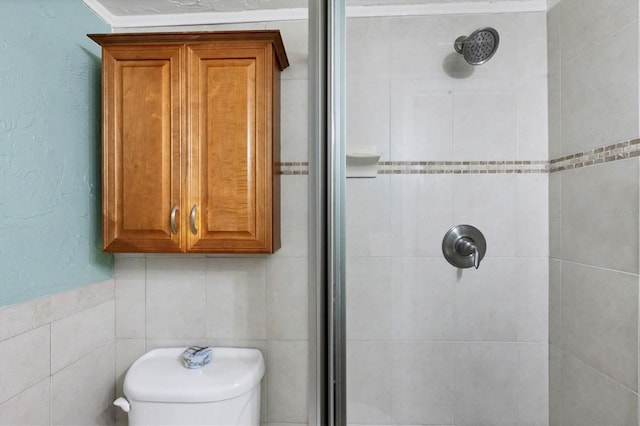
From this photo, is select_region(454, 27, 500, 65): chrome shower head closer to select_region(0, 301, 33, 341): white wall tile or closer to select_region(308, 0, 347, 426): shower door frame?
select_region(308, 0, 347, 426): shower door frame

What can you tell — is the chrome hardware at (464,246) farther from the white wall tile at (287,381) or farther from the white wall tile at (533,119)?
the white wall tile at (287,381)

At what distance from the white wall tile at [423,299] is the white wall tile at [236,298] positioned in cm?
74

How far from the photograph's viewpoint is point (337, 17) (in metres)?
0.44

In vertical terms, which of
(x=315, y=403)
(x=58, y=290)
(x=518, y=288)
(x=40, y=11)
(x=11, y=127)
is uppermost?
(x=40, y=11)

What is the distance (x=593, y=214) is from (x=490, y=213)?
80 mm

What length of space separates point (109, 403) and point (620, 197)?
1374 millimetres

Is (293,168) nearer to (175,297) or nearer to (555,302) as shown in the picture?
(175,297)

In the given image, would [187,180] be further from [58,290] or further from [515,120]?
[515,120]

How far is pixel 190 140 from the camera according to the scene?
89cm

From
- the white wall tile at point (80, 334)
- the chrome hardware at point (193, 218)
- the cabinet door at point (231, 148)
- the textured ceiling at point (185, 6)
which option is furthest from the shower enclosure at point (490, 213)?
the white wall tile at point (80, 334)

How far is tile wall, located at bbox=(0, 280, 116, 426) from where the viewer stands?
724mm

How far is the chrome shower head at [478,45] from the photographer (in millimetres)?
292

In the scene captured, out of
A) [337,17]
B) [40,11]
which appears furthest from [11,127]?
[337,17]

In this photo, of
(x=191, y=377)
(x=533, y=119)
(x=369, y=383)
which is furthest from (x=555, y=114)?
(x=191, y=377)
